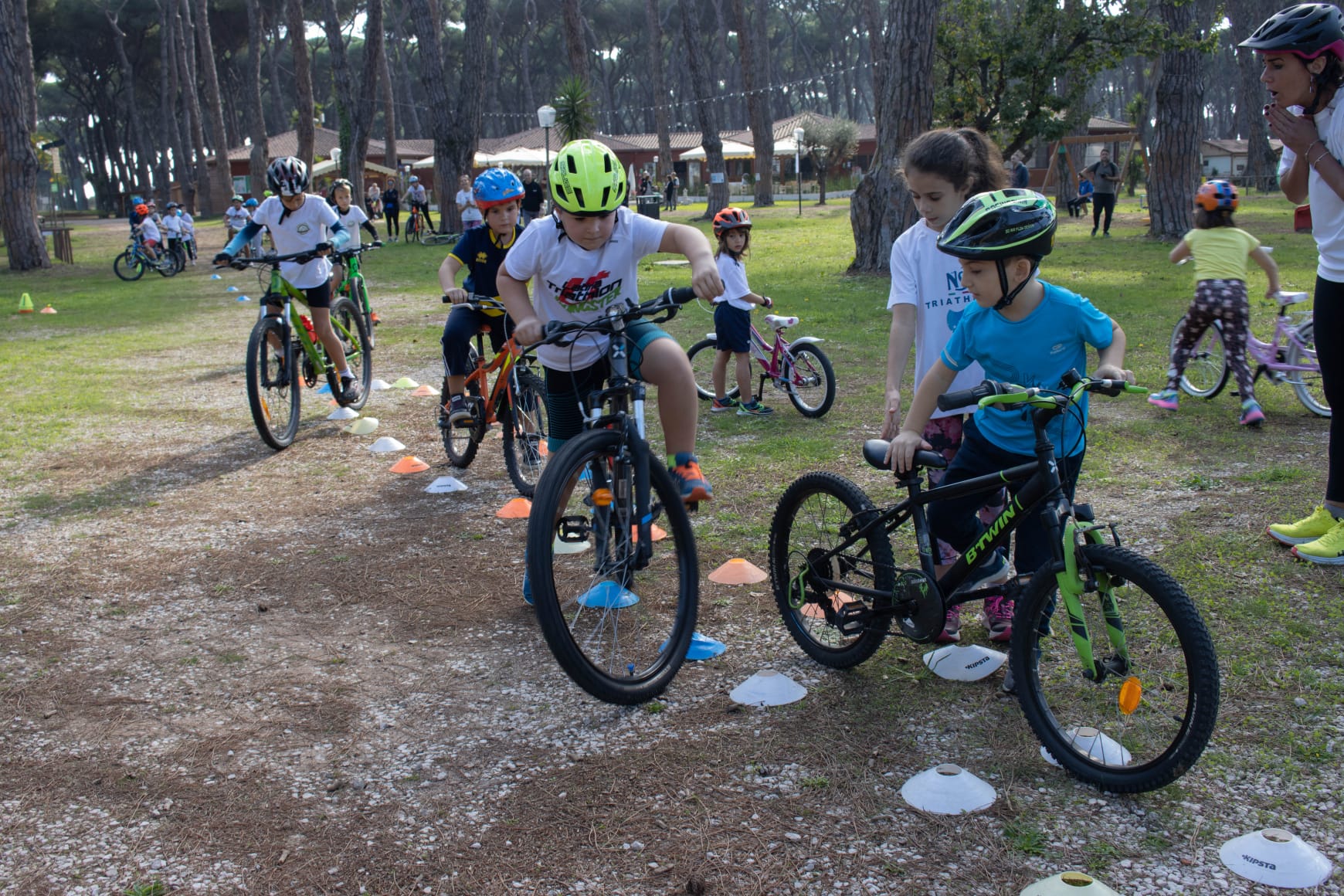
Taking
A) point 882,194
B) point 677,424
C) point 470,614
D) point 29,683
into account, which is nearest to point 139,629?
point 29,683

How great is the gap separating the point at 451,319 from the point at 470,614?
2708 mm

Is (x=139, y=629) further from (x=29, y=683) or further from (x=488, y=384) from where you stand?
(x=488, y=384)

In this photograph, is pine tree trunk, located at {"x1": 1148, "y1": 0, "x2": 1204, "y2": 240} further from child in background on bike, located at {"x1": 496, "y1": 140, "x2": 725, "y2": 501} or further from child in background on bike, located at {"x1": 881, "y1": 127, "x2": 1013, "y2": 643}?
child in background on bike, located at {"x1": 496, "y1": 140, "x2": 725, "y2": 501}

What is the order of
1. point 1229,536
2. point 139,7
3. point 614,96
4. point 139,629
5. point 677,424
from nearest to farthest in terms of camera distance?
1. point 677,424
2. point 139,629
3. point 1229,536
4. point 139,7
5. point 614,96

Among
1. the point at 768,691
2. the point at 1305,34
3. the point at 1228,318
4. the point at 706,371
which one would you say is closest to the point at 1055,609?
the point at 768,691

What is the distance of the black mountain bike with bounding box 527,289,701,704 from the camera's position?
3.52 m

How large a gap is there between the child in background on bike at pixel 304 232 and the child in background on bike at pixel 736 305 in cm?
302

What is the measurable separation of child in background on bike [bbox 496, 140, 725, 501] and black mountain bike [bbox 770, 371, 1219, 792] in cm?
60

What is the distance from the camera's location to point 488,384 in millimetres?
7027

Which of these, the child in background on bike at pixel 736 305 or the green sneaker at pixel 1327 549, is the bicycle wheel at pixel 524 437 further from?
the green sneaker at pixel 1327 549

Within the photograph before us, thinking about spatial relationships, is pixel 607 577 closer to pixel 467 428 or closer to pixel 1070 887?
pixel 1070 887

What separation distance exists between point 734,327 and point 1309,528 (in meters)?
4.51

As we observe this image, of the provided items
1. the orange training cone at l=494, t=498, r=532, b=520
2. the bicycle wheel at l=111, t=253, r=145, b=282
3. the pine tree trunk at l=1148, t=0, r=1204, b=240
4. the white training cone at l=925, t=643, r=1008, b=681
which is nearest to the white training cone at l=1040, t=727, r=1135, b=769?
the white training cone at l=925, t=643, r=1008, b=681

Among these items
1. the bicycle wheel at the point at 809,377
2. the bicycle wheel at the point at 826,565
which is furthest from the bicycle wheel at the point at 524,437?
the bicycle wheel at the point at 826,565
